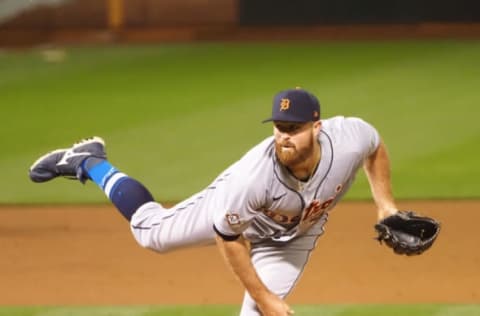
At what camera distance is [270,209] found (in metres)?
6.06

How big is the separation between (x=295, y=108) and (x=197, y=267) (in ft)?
9.66

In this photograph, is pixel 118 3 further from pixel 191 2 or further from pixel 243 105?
pixel 243 105

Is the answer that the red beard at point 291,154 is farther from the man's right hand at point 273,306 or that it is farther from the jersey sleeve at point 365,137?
the man's right hand at point 273,306

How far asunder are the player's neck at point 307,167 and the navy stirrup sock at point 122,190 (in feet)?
3.98

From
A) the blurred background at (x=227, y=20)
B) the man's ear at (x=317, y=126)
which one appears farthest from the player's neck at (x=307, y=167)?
the blurred background at (x=227, y=20)

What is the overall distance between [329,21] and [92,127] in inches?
255

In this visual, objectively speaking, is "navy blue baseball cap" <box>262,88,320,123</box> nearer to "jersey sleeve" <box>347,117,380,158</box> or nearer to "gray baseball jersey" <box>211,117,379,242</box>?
"gray baseball jersey" <box>211,117,379,242</box>

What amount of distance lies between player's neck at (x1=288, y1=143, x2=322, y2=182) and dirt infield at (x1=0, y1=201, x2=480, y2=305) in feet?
5.54

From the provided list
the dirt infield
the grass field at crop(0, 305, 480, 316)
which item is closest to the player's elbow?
the grass field at crop(0, 305, 480, 316)

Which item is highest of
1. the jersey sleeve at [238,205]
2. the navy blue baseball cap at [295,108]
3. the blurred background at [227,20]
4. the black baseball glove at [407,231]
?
the navy blue baseball cap at [295,108]

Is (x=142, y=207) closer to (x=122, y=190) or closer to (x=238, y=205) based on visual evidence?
(x=122, y=190)

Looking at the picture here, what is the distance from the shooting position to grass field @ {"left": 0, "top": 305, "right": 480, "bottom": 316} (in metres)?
7.27

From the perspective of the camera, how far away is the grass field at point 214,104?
10977 millimetres

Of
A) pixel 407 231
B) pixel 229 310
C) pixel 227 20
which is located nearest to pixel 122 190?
pixel 229 310
